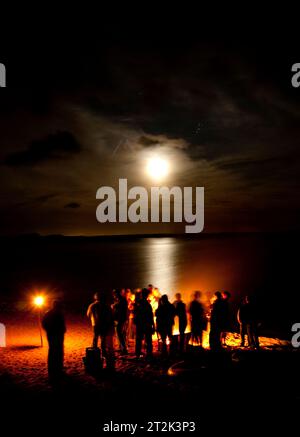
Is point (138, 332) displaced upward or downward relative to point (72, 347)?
upward

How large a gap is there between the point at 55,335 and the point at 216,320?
170 inches

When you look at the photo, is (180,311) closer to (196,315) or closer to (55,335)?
(196,315)

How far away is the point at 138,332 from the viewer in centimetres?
952

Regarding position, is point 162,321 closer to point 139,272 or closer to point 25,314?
point 25,314

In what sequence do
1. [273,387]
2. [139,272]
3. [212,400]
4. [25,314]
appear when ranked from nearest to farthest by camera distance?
[212,400] < [273,387] < [25,314] < [139,272]

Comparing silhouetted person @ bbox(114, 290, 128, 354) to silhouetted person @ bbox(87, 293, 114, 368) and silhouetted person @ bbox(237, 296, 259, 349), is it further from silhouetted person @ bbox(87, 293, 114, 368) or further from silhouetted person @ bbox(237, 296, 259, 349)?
silhouetted person @ bbox(237, 296, 259, 349)

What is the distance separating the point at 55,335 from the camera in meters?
8.29

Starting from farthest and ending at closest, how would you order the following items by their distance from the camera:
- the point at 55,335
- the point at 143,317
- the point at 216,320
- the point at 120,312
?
the point at 120,312
the point at 216,320
the point at 143,317
the point at 55,335

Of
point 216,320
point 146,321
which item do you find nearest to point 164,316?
point 146,321

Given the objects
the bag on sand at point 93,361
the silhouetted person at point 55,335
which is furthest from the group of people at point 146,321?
the bag on sand at point 93,361

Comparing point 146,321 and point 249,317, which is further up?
point 146,321

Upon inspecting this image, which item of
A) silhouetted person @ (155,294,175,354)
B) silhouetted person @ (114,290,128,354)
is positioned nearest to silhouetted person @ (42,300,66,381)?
silhouetted person @ (114,290,128,354)
